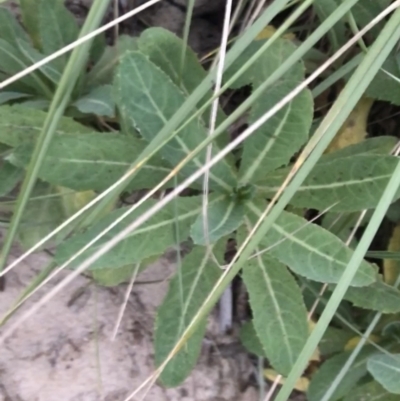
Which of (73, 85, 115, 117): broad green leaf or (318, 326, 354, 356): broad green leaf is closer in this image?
(73, 85, 115, 117): broad green leaf

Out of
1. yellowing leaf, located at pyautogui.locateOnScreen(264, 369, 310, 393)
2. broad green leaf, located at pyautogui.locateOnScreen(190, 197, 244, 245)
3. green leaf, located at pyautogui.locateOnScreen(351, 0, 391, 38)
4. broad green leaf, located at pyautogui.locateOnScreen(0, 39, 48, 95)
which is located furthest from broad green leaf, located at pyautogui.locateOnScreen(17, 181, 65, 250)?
green leaf, located at pyautogui.locateOnScreen(351, 0, 391, 38)

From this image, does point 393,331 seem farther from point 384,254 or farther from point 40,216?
point 40,216

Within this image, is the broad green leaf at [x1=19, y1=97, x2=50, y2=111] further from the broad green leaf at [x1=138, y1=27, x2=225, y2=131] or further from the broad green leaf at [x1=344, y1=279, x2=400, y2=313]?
the broad green leaf at [x1=344, y1=279, x2=400, y2=313]

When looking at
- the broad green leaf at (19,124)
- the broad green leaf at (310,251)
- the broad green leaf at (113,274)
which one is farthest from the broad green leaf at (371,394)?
the broad green leaf at (19,124)

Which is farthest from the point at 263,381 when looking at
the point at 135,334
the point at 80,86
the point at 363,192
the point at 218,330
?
the point at 80,86

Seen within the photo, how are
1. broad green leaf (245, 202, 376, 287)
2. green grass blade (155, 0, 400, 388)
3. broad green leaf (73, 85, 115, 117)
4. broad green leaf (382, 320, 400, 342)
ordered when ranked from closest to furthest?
green grass blade (155, 0, 400, 388)
broad green leaf (245, 202, 376, 287)
broad green leaf (73, 85, 115, 117)
broad green leaf (382, 320, 400, 342)

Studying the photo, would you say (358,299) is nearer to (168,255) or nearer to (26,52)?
(168,255)
